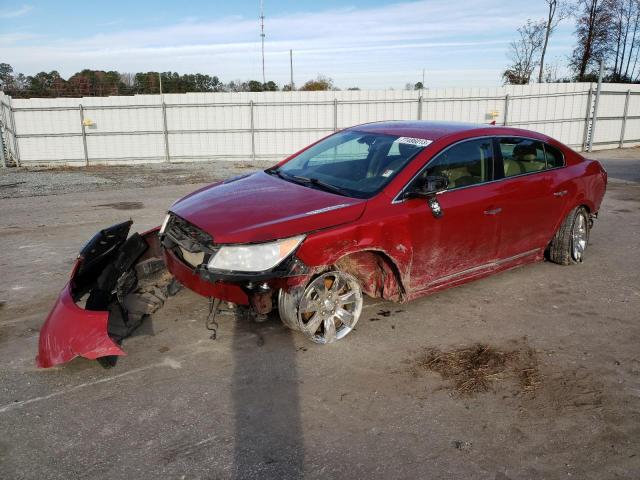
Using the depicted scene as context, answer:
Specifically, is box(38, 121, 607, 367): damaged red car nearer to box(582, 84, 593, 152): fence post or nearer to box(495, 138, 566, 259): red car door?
box(495, 138, 566, 259): red car door

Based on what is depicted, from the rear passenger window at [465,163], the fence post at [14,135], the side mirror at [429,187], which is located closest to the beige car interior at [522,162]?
the rear passenger window at [465,163]

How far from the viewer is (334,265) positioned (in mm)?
3973

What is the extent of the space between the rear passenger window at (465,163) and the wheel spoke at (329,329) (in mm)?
1459

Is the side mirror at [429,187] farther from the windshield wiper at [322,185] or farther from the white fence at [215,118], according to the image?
the white fence at [215,118]

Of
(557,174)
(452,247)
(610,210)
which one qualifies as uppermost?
(557,174)

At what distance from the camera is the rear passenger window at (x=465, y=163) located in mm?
4457

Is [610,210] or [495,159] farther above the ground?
[495,159]

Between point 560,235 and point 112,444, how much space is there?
492 cm

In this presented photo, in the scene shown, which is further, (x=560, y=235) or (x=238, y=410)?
(x=560, y=235)

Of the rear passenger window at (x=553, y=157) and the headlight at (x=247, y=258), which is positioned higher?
the rear passenger window at (x=553, y=157)

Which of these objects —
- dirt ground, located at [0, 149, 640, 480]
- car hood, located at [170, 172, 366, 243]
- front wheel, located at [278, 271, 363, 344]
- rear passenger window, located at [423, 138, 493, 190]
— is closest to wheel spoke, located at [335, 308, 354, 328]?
front wheel, located at [278, 271, 363, 344]

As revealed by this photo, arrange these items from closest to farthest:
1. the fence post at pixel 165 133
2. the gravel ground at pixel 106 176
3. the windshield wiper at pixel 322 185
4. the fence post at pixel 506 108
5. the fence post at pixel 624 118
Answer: the windshield wiper at pixel 322 185 → the gravel ground at pixel 106 176 → the fence post at pixel 165 133 → the fence post at pixel 506 108 → the fence post at pixel 624 118

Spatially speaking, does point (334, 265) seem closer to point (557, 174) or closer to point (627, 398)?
point (627, 398)

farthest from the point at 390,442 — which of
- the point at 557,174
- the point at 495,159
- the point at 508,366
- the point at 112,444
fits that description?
the point at 557,174
